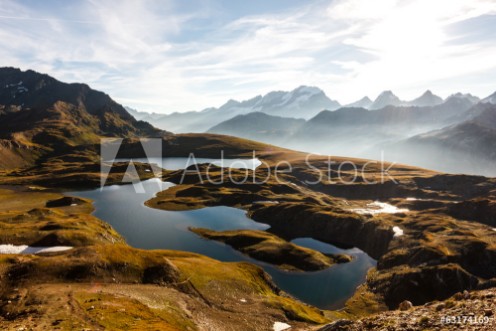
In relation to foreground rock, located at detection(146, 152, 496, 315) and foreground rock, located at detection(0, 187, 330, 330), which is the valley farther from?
foreground rock, located at detection(146, 152, 496, 315)

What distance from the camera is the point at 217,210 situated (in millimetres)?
196375

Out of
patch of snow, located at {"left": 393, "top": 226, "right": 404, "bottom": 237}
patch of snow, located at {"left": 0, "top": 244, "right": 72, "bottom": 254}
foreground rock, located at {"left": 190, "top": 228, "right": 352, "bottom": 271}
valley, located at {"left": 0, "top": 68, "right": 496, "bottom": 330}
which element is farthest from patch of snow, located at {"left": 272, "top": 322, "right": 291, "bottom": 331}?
patch of snow, located at {"left": 393, "top": 226, "right": 404, "bottom": 237}

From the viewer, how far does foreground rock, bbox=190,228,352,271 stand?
397 ft

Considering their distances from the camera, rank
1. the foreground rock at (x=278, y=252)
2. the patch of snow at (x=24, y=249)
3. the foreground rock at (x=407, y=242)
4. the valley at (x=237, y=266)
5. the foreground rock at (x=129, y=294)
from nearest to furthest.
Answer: the foreground rock at (x=129, y=294)
the valley at (x=237, y=266)
the patch of snow at (x=24, y=249)
the foreground rock at (x=407, y=242)
the foreground rock at (x=278, y=252)

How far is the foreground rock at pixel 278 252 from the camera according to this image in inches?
4769

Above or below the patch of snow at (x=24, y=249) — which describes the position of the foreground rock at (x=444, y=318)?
above

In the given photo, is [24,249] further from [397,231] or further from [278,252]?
[397,231]

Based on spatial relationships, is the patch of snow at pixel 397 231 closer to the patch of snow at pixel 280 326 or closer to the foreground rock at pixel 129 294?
the foreground rock at pixel 129 294

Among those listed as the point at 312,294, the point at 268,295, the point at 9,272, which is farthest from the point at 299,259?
the point at 9,272

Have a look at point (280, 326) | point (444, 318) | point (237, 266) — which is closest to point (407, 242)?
point (237, 266)

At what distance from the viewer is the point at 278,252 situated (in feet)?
415

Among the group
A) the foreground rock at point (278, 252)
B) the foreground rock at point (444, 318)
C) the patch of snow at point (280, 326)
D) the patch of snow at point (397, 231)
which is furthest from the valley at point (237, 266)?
the patch of snow at point (397, 231)

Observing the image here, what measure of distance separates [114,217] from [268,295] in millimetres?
116118

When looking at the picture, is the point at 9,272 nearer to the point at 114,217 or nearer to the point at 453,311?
the point at 453,311
